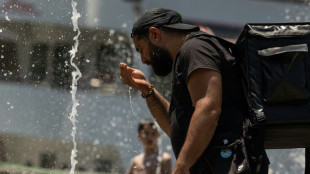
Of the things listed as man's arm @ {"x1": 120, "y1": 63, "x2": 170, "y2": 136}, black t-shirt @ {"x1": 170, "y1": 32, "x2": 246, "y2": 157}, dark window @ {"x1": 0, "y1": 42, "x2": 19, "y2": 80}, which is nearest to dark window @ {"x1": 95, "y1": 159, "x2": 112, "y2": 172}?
dark window @ {"x1": 0, "y1": 42, "x2": 19, "y2": 80}

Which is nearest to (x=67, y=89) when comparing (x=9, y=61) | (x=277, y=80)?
(x=9, y=61)

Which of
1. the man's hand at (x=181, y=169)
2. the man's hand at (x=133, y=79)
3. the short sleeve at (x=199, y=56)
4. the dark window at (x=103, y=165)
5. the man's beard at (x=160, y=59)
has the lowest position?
the dark window at (x=103, y=165)

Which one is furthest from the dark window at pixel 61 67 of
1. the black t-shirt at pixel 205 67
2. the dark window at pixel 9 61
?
the black t-shirt at pixel 205 67

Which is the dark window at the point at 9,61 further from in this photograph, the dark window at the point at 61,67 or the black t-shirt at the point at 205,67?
the black t-shirt at the point at 205,67

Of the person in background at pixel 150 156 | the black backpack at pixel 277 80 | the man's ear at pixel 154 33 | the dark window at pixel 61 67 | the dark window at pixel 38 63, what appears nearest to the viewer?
the black backpack at pixel 277 80

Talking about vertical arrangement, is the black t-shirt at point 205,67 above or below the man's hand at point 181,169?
above

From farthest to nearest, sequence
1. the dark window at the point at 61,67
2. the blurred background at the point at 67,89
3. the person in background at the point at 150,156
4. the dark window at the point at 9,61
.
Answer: the dark window at the point at 9,61 < the dark window at the point at 61,67 < the blurred background at the point at 67,89 < the person in background at the point at 150,156

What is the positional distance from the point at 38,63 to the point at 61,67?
2.35ft

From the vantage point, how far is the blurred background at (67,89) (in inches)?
307

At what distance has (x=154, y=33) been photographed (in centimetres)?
243

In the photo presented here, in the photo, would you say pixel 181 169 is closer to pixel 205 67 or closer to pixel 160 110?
pixel 205 67

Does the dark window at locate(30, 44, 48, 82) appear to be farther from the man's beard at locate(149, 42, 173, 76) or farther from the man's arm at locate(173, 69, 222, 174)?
the man's arm at locate(173, 69, 222, 174)

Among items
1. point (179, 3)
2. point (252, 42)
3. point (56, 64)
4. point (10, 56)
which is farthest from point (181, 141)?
point (179, 3)

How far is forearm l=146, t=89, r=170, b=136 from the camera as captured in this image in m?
2.70
